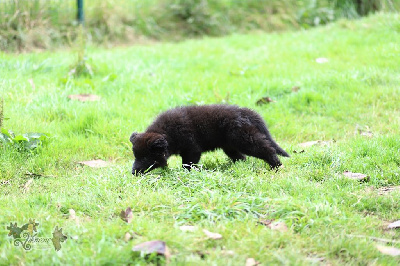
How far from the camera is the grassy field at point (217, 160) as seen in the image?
132 inches

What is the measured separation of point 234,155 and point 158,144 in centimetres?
103

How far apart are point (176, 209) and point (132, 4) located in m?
9.22

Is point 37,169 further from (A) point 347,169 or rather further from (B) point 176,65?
(B) point 176,65

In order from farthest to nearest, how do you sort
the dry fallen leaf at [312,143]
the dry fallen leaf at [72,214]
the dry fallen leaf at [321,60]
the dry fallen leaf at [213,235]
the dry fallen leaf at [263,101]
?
1. the dry fallen leaf at [321,60]
2. the dry fallen leaf at [263,101]
3. the dry fallen leaf at [312,143]
4. the dry fallen leaf at [72,214]
5. the dry fallen leaf at [213,235]

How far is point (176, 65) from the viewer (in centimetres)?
895

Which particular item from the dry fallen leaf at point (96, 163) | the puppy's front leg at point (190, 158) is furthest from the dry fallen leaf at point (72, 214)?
the puppy's front leg at point (190, 158)

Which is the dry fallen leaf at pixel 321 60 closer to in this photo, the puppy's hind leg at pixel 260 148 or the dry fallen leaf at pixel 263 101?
the dry fallen leaf at pixel 263 101

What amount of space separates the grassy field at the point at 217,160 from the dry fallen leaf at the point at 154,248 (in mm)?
57

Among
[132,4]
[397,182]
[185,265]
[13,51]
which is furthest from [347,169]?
[132,4]

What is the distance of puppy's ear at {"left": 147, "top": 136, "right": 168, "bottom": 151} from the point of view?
16.5ft

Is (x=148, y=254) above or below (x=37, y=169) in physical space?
above

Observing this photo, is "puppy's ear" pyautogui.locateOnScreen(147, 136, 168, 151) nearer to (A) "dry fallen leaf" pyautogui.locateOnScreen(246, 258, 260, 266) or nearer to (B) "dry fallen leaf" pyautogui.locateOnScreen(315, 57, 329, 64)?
(A) "dry fallen leaf" pyautogui.locateOnScreen(246, 258, 260, 266)

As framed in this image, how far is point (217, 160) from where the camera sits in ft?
18.3

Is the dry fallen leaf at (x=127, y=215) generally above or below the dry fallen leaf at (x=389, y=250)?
below
